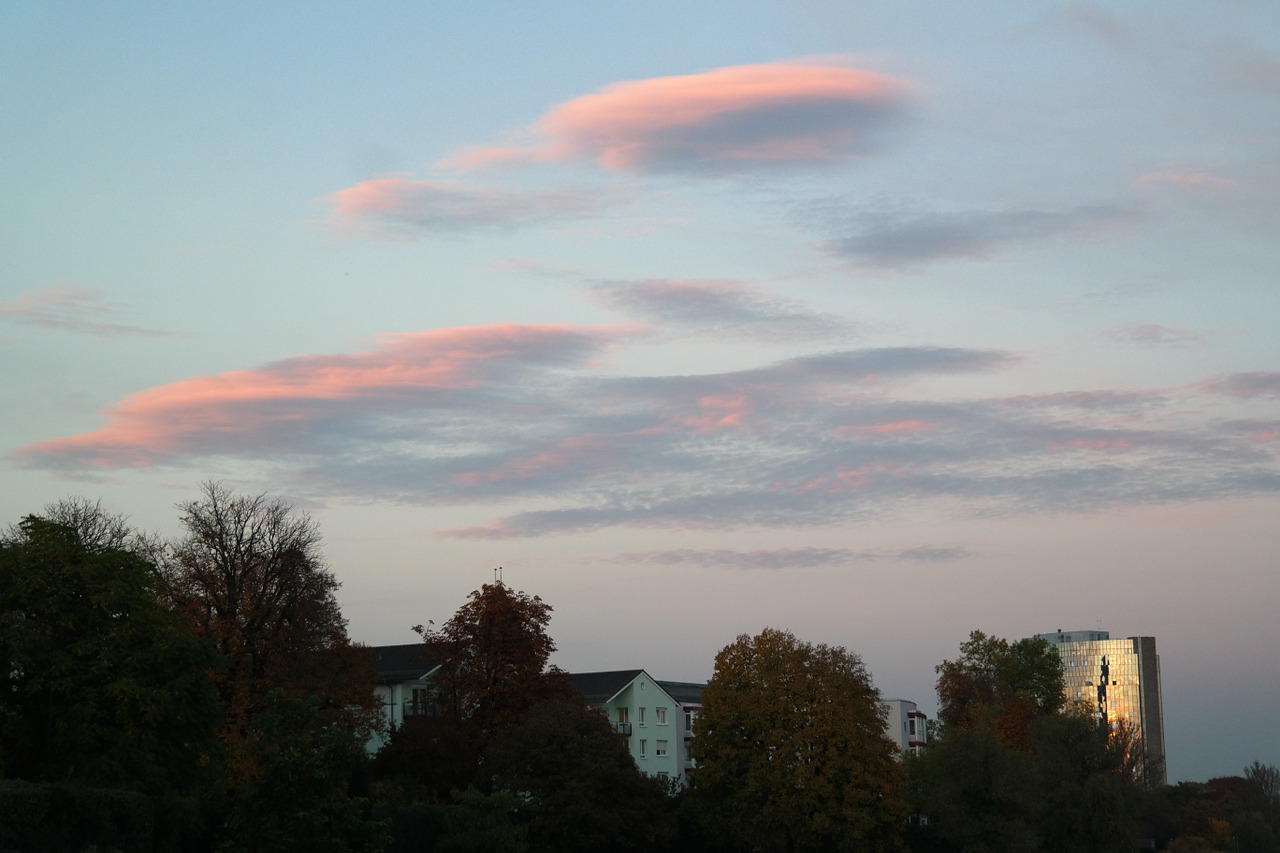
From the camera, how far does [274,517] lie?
77.7 meters

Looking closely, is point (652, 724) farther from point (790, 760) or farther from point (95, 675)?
point (95, 675)

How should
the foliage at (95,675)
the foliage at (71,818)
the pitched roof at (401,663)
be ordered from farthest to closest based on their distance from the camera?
the pitched roof at (401,663) < the foliage at (95,675) < the foliage at (71,818)

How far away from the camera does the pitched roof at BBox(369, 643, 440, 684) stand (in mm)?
102750

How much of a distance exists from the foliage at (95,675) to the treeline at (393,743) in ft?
0.28

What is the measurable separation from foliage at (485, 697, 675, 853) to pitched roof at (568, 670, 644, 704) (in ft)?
133

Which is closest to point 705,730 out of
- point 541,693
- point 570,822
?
point 541,693

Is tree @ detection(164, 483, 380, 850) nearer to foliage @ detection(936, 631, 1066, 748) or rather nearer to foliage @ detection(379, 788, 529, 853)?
foliage @ detection(379, 788, 529, 853)

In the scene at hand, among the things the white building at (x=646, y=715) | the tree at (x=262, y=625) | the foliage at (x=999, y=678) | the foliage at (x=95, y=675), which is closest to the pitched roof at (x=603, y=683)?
the white building at (x=646, y=715)

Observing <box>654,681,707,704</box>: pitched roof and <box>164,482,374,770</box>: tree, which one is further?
<box>654,681,707,704</box>: pitched roof

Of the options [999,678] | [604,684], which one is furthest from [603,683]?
[999,678]

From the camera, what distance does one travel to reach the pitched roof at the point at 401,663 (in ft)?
337

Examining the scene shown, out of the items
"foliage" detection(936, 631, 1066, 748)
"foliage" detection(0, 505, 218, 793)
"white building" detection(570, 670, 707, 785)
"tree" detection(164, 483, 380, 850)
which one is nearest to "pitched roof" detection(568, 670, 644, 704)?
"white building" detection(570, 670, 707, 785)

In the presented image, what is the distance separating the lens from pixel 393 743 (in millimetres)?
77562

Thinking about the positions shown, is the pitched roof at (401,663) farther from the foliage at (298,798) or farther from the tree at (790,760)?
the foliage at (298,798)
